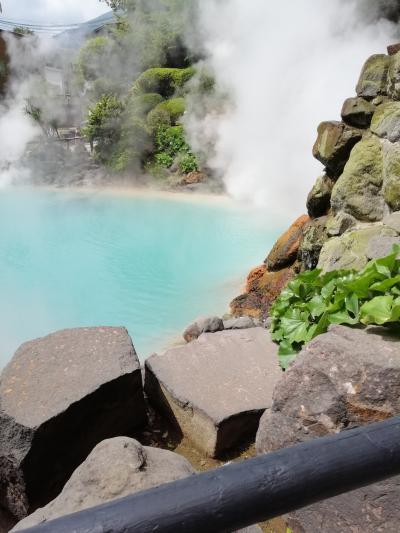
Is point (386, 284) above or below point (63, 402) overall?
above

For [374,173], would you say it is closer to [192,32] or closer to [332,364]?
A: [332,364]

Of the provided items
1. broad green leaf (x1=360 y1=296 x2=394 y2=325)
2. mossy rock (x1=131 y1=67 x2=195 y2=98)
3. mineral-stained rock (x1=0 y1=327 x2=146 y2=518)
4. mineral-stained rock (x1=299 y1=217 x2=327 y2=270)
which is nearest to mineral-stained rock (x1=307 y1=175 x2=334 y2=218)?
mineral-stained rock (x1=299 y1=217 x2=327 y2=270)

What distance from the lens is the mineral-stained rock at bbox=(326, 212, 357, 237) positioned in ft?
16.5

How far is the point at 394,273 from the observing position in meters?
2.56

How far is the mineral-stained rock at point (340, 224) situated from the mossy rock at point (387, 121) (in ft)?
2.82

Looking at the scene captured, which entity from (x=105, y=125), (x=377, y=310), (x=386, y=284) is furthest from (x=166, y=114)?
(x=377, y=310)

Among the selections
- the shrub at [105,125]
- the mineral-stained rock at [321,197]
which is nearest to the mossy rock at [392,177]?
the mineral-stained rock at [321,197]

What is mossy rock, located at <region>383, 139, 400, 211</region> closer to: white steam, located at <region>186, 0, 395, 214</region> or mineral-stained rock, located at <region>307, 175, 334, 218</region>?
mineral-stained rock, located at <region>307, 175, 334, 218</region>

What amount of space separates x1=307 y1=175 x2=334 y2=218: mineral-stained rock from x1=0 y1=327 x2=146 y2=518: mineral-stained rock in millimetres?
3268

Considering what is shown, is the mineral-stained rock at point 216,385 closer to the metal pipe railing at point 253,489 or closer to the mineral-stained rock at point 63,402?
the mineral-stained rock at point 63,402

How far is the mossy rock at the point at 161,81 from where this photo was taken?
1908 cm

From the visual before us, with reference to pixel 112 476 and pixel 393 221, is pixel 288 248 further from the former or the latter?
pixel 112 476

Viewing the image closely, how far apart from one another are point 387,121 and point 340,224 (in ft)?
3.65

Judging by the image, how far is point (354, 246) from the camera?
4.32m
